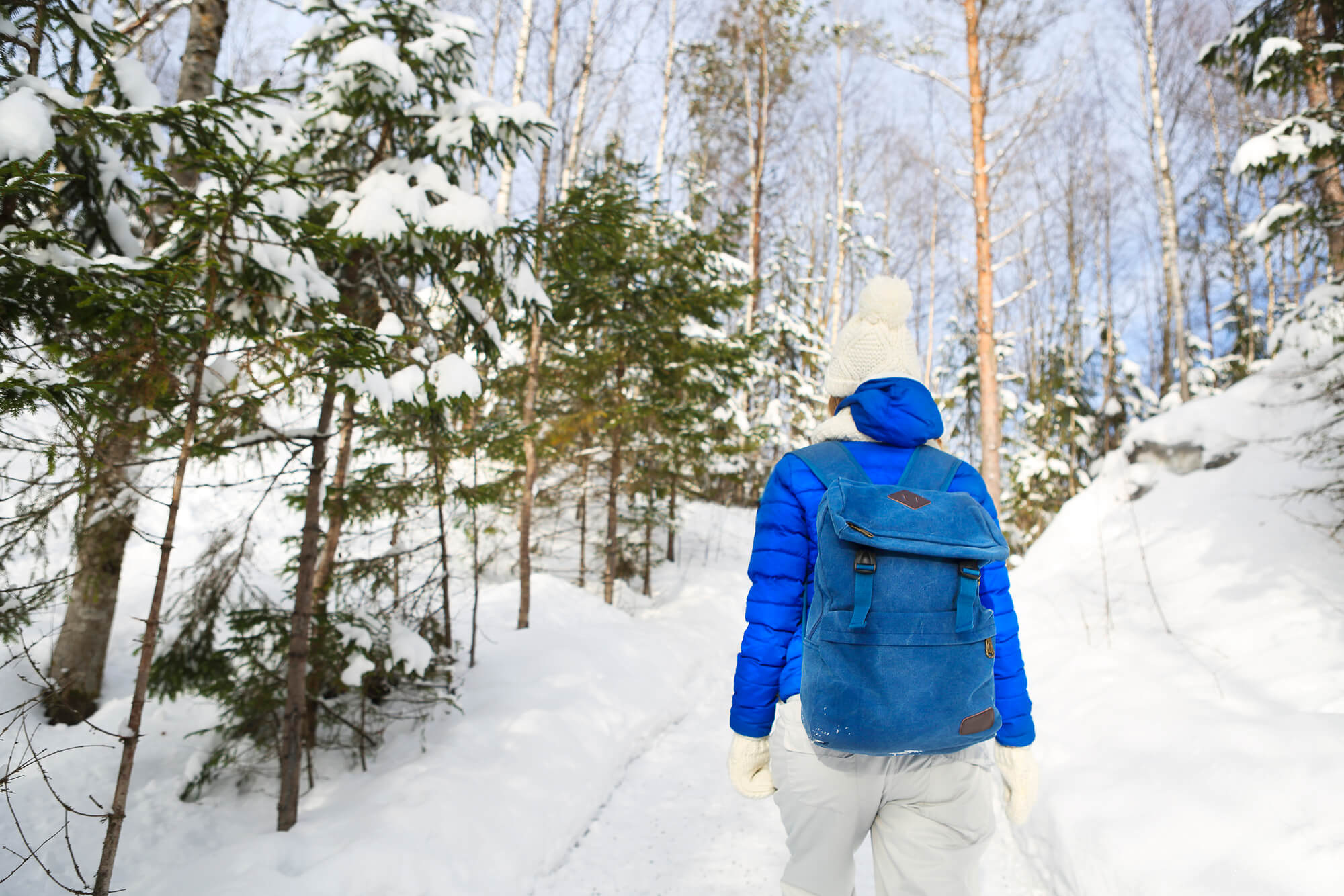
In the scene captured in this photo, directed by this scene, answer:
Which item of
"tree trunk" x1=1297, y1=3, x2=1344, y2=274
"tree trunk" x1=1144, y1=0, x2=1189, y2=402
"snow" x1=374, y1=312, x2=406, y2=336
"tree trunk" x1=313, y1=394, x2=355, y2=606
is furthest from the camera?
"tree trunk" x1=1144, y1=0, x2=1189, y2=402

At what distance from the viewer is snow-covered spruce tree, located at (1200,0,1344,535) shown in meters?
5.51

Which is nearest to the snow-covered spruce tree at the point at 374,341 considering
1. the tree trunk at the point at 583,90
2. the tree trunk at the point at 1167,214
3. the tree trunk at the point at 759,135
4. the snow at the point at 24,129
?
the snow at the point at 24,129

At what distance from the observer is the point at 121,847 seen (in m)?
3.48

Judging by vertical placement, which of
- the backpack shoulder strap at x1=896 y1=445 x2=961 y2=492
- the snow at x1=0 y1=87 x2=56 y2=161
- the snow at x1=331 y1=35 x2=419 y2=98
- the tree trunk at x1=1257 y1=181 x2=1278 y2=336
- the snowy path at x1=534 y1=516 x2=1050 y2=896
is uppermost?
the tree trunk at x1=1257 y1=181 x2=1278 y2=336

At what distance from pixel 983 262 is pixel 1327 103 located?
145 inches

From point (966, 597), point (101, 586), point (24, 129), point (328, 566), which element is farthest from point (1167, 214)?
point (101, 586)

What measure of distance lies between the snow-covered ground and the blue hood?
2.33 m

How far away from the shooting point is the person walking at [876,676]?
5.14ft

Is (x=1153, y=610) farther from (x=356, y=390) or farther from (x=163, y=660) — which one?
(x=163, y=660)

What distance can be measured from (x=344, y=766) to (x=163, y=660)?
1340 millimetres

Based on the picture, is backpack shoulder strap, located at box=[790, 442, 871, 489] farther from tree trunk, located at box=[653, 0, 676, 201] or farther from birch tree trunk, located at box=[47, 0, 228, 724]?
tree trunk, located at box=[653, 0, 676, 201]

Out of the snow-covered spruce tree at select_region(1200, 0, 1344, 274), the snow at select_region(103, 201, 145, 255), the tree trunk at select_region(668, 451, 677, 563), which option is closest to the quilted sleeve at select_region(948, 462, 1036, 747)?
the snow at select_region(103, 201, 145, 255)

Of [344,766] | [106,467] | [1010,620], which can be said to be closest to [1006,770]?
[1010,620]

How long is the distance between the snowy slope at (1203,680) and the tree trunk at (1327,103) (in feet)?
5.55
